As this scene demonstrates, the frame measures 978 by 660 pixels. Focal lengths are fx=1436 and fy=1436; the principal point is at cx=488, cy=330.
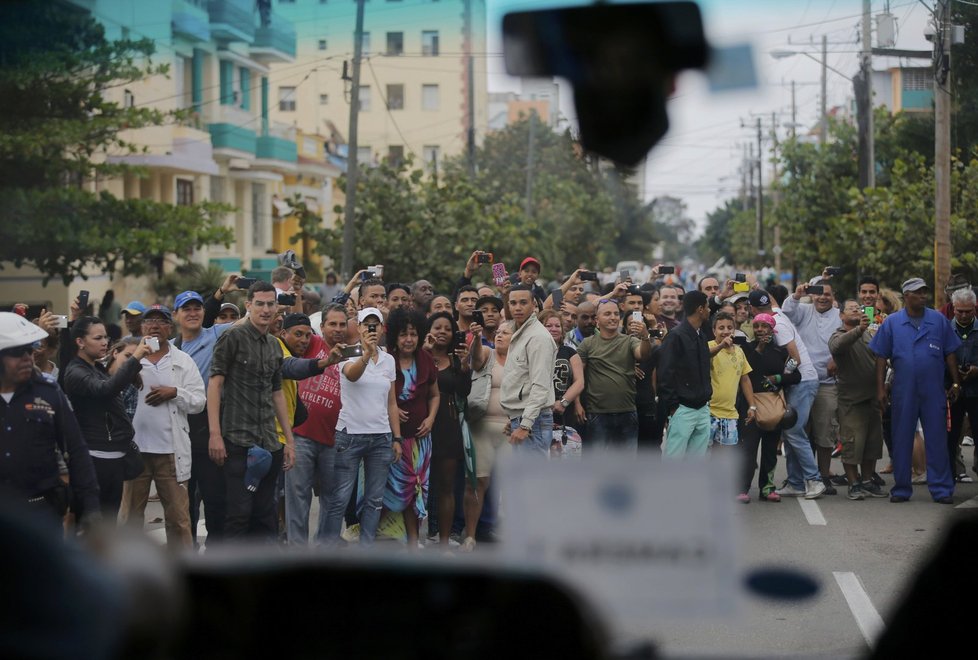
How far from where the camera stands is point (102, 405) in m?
8.27

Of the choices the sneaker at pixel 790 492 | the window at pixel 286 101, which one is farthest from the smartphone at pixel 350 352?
the window at pixel 286 101

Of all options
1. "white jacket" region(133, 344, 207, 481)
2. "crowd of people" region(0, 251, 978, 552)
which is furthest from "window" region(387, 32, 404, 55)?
"white jacket" region(133, 344, 207, 481)

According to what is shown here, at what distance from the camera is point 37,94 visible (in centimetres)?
1330

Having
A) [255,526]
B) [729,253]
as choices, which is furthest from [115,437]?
[729,253]

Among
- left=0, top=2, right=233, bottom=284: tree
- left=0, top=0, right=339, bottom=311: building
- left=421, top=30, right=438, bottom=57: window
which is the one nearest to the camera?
left=421, top=30, right=438, bottom=57: window

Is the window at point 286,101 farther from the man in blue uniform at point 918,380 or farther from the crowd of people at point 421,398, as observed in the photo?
the man in blue uniform at point 918,380

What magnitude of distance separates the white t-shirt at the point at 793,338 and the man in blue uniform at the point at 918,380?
0.70m

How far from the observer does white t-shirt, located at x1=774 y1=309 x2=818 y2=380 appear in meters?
12.2

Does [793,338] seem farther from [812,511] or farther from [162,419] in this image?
[162,419]

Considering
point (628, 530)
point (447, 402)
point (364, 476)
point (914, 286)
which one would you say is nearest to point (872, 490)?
point (914, 286)

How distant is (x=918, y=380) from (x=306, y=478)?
5.33 meters

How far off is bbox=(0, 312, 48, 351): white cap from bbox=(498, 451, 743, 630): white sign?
4872 mm

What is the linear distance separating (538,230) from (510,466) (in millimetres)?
35542

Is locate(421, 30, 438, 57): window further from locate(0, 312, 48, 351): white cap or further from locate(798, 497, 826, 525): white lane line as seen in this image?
locate(798, 497, 826, 525): white lane line
